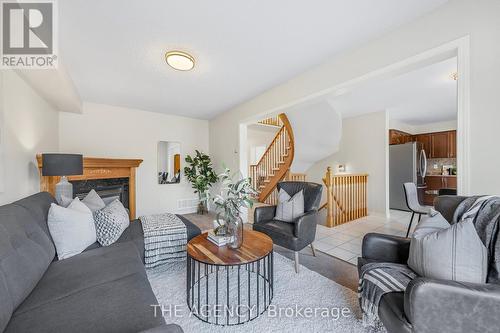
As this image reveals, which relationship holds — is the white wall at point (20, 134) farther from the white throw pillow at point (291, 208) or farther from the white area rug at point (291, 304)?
the white throw pillow at point (291, 208)

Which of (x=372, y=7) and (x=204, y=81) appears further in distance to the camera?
(x=204, y=81)

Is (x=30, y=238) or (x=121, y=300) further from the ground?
(x=30, y=238)

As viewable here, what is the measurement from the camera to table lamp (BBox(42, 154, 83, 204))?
7.86 ft

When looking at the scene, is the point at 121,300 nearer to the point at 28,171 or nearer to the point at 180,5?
the point at 180,5

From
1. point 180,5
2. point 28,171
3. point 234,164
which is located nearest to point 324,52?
point 180,5

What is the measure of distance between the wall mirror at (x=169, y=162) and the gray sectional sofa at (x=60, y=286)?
2.96 m

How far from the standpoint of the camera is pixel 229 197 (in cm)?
181

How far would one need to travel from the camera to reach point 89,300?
109 centimetres

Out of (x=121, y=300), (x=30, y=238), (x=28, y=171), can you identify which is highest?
(x=28, y=171)

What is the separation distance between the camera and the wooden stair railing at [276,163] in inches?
193

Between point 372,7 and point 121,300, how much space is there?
271 centimetres

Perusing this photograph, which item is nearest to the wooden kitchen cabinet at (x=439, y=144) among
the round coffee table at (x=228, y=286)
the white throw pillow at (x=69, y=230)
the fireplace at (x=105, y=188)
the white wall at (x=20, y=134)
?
the round coffee table at (x=228, y=286)

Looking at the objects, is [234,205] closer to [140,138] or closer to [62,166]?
[62,166]
